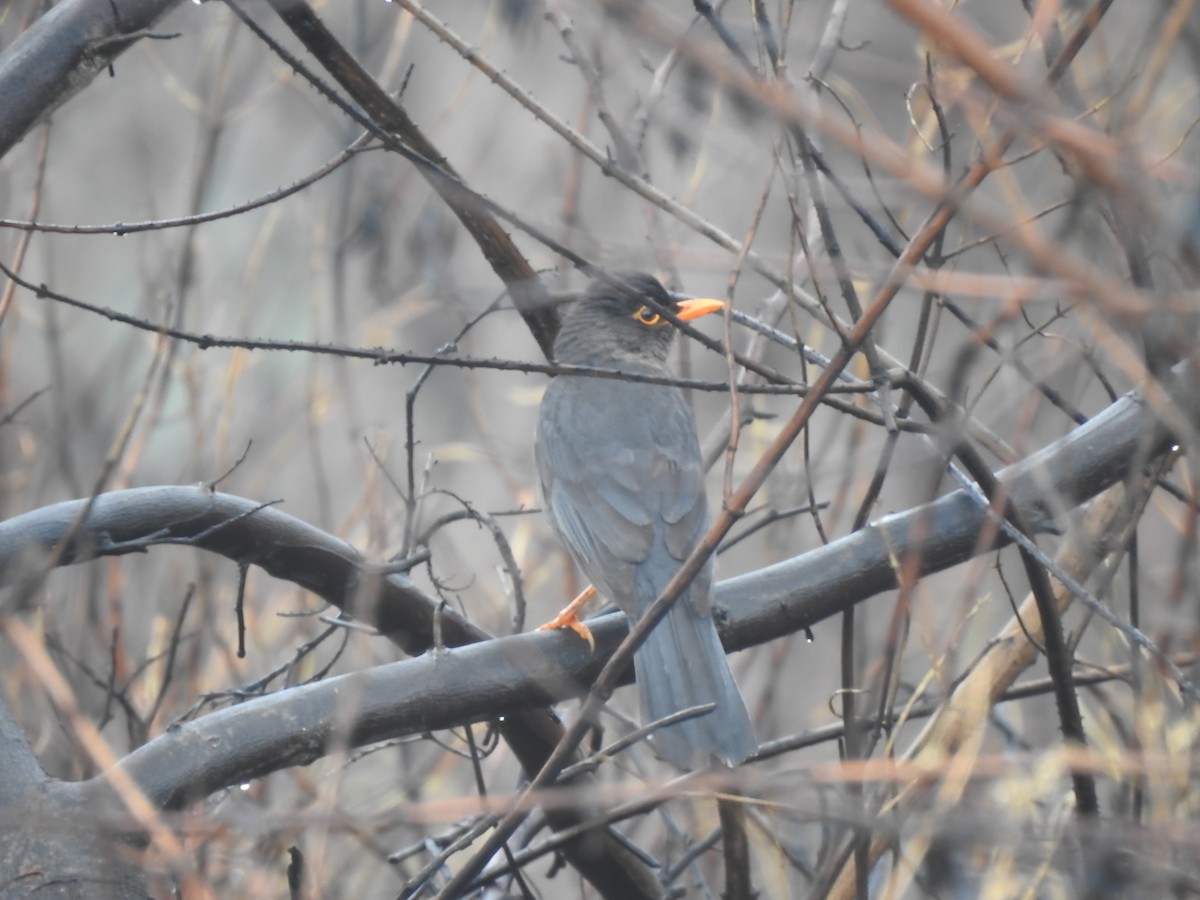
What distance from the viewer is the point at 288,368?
9.56 metres

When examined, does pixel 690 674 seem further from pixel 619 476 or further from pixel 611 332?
pixel 611 332

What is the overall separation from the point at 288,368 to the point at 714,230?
21.4 feet

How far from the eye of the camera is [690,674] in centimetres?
379

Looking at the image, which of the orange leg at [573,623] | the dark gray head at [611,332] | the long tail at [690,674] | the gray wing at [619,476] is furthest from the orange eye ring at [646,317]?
the long tail at [690,674]

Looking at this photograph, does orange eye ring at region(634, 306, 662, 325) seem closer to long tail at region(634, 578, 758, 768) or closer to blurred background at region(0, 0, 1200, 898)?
blurred background at region(0, 0, 1200, 898)

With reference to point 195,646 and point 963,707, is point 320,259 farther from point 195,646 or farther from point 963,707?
point 963,707

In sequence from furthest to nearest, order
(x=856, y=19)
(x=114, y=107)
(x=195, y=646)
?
(x=856, y=19) < (x=114, y=107) < (x=195, y=646)

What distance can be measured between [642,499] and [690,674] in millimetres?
1044

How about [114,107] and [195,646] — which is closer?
[195,646]

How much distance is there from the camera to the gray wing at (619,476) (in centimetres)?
447

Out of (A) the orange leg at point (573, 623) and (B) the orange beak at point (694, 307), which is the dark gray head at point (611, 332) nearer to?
(B) the orange beak at point (694, 307)

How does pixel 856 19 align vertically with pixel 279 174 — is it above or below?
above

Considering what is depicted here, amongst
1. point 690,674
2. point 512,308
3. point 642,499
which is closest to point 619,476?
point 642,499

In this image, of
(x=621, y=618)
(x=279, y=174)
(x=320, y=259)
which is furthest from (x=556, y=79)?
(x=621, y=618)
